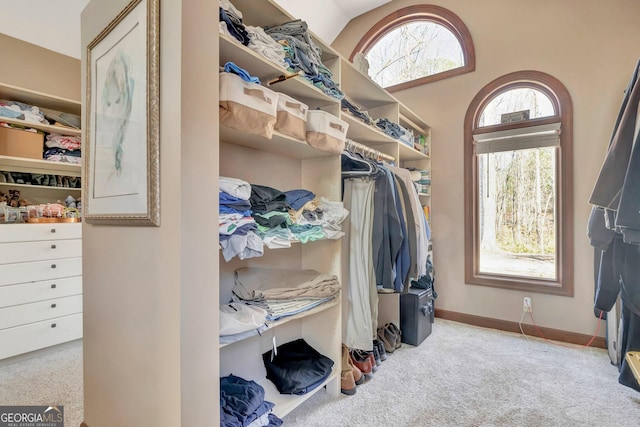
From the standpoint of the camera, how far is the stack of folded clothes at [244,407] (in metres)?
1.24

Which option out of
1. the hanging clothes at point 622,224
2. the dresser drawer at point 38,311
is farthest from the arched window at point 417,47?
the dresser drawer at point 38,311

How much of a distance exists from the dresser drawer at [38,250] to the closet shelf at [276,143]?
1.91 m

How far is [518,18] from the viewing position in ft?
9.12

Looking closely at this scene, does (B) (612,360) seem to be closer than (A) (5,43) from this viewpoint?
Yes

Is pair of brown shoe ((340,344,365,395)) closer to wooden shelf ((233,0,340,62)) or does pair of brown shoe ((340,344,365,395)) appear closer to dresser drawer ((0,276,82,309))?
wooden shelf ((233,0,340,62))

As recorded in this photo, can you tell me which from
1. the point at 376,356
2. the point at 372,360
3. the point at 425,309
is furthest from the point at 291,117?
the point at 425,309

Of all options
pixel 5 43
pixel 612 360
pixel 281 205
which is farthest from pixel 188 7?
pixel 612 360

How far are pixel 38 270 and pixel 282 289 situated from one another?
208 cm

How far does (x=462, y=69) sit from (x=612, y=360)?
275cm

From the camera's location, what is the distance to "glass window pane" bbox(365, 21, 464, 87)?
126 inches

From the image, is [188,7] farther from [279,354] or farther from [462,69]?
[462,69]

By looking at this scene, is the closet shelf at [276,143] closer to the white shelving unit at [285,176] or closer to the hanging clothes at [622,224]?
the white shelving unit at [285,176]

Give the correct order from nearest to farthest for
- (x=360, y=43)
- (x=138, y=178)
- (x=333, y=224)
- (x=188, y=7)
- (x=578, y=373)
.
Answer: (x=188, y=7) → (x=138, y=178) → (x=333, y=224) → (x=578, y=373) → (x=360, y=43)

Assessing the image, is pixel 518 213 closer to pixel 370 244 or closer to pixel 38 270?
pixel 370 244
